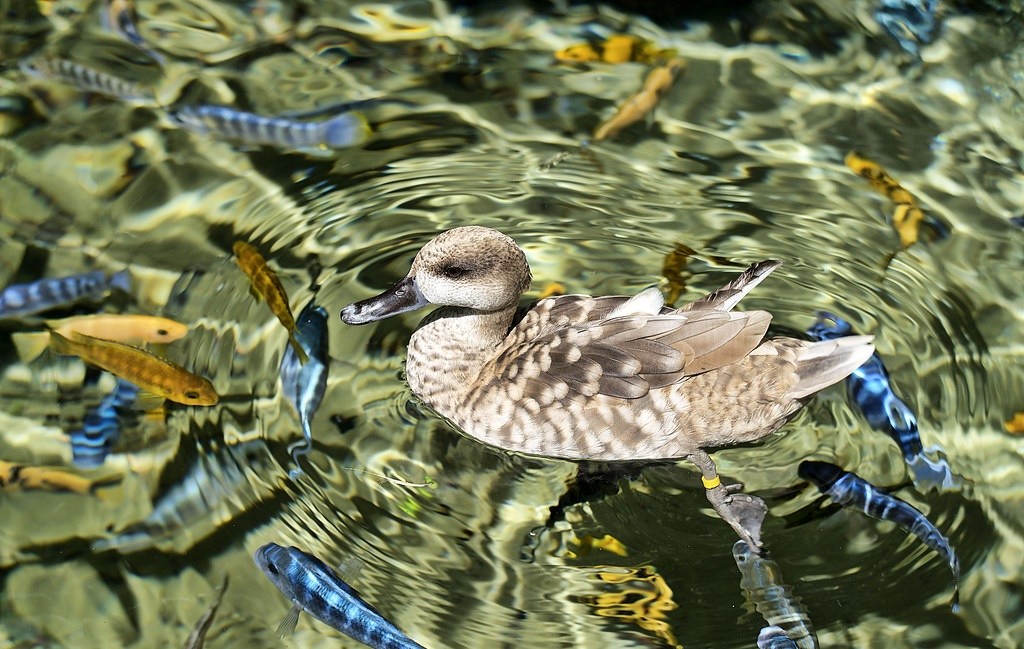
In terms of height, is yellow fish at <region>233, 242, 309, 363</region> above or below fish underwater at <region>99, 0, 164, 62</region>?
below

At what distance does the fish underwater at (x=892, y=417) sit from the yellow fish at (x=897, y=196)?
0.98 meters

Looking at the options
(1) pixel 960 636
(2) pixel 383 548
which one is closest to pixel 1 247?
(2) pixel 383 548

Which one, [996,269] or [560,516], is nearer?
[560,516]

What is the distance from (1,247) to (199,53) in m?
1.65

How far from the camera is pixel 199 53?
599cm

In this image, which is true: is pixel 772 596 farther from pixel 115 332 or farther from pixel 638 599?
pixel 115 332

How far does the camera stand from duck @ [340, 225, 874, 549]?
160 inches

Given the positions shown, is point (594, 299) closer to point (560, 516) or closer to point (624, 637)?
point (560, 516)

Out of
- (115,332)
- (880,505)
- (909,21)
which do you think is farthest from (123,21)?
(880,505)

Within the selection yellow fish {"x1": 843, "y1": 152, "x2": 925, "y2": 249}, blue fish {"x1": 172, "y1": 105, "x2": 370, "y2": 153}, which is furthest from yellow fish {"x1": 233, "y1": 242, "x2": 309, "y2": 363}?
yellow fish {"x1": 843, "y1": 152, "x2": 925, "y2": 249}

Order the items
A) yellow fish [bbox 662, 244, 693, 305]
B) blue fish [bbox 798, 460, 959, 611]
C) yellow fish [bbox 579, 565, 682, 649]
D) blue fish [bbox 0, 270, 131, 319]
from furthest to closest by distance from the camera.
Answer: yellow fish [bbox 662, 244, 693, 305]
blue fish [bbox 0, 270, 131, 319]
blue fish [bbox 798, 460, 959, 611]
yellow fish [bbox 579, 565, 682, 649]

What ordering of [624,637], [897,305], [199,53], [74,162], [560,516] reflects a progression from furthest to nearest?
1. [199,53]
2. [74,162]
3. [897,305]
4. [560,516]
5. [624,637]

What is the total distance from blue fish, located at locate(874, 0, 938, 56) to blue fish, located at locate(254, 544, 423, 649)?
4.45 m

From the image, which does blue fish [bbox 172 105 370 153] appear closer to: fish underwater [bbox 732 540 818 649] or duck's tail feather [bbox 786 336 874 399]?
duck's tail feather [bbox 786 336 874 399]
